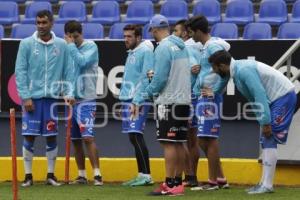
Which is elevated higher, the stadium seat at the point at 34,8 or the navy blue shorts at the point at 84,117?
the stadium seat at the point at 34,8

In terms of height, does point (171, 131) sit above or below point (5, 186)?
above

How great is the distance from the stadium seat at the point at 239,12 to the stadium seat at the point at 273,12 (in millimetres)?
192

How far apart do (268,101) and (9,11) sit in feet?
29.2

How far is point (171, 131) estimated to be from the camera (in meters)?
9.75

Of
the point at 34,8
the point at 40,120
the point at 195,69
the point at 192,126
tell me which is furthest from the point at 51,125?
the point at 34,8

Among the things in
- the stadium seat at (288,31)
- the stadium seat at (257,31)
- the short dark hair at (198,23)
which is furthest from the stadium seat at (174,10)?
the short dark hair at (198,23)

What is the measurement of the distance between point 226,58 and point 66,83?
8.33 feet

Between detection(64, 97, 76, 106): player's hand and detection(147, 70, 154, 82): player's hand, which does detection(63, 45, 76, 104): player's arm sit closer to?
detection(64, 97, 76, 106): player's hand

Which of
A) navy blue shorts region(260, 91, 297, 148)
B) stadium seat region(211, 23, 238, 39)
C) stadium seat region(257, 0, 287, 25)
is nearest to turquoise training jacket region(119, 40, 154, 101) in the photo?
navy blue shorts region(260, 91, 297, 148)

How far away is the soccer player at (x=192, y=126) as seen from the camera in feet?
35.4

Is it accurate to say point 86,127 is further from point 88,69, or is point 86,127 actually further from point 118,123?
point 118,123

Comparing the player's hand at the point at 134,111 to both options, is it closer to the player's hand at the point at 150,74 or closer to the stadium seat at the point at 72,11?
the player's hand at the point at 150,74

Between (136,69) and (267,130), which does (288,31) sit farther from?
(267,130)

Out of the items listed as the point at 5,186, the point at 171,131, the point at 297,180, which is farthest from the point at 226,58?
the point at 5,186
